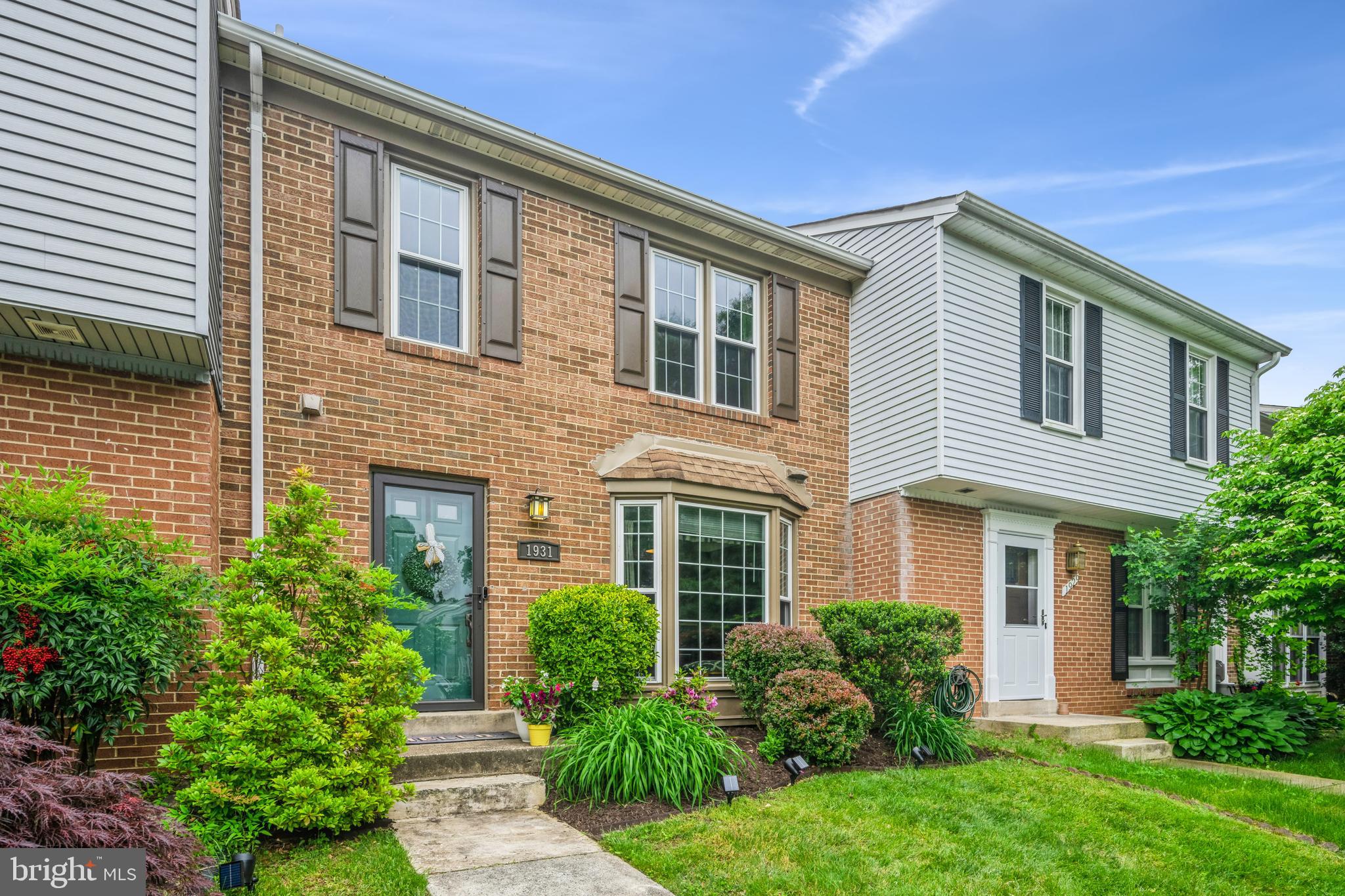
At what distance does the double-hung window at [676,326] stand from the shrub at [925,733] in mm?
3772

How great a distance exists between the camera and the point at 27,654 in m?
4.45

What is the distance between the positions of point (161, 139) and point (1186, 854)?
7815 mm

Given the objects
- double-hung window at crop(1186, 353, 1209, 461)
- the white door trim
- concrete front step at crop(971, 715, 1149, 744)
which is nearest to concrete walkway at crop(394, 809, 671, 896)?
concrete front step at crop(971, 715, 1149, 744)

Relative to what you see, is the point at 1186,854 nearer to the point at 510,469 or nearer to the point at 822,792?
the point at 822,792

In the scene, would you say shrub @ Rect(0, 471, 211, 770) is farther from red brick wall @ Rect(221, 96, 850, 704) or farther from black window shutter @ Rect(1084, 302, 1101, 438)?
black window shutter @ Rect(1084, 302, 1101, 438)

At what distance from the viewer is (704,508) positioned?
8883mm

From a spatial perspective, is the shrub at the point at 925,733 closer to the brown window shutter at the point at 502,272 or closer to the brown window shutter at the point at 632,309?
the brown window shutter at the point at 632,309

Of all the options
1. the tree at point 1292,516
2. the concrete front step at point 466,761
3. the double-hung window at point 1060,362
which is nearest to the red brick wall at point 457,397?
the concrete front step at point 466,761

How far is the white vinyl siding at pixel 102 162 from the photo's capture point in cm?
487

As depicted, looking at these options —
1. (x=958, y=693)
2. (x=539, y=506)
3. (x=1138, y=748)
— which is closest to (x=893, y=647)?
(x=958, y=693)

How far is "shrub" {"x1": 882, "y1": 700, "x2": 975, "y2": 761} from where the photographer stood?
788 centimetres

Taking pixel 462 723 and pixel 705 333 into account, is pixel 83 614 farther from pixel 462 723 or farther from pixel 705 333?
pixel 705 333

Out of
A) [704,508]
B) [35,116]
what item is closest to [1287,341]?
[704,508]

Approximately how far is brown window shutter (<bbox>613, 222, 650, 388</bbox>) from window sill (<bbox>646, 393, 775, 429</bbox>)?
22cm
